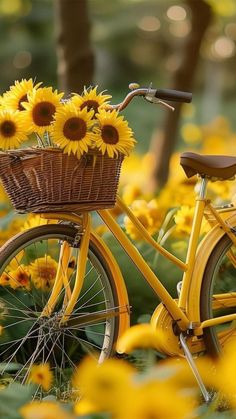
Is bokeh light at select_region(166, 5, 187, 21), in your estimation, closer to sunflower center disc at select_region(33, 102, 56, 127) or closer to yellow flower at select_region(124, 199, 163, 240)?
yellow flower at select_region(124, 199, 163, 240)

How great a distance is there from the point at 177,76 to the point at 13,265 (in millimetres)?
6135

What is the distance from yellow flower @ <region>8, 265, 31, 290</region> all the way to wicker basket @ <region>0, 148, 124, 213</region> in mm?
596

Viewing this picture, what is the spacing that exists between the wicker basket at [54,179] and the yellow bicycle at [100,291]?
0.08m

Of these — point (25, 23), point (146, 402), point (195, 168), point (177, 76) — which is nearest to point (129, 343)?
point (146, 402)

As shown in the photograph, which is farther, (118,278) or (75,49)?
(75,49)

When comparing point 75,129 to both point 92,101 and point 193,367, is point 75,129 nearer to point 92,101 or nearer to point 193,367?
point 92,101

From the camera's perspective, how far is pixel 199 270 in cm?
418

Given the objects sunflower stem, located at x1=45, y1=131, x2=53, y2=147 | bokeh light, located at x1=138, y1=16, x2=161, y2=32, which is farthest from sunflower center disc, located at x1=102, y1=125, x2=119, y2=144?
bokeh light, located at x1=138, y1=16, x2=161, y2=32

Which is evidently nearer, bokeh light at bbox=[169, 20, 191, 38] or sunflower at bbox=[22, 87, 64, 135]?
sunflower at bbox=[22, 87, 64, 135]

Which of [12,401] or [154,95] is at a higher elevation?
[154,95]

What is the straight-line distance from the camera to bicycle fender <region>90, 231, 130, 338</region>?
3.99 m

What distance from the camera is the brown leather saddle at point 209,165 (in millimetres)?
4039

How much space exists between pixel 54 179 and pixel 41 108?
10.9 inches

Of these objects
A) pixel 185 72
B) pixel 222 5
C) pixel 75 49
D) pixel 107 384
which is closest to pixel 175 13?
pixel 185 72
